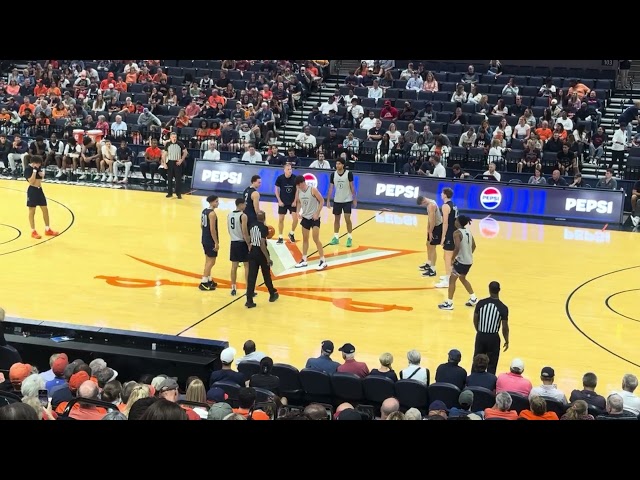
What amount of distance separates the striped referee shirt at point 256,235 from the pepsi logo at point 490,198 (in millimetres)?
9361

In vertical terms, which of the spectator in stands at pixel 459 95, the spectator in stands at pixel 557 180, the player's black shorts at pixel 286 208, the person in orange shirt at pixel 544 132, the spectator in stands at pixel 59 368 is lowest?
the spectator in stands at pixel 59 368

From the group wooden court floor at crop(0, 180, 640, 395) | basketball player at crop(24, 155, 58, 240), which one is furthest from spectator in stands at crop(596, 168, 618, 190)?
basketball player at crop(24, 155, 58, 240)

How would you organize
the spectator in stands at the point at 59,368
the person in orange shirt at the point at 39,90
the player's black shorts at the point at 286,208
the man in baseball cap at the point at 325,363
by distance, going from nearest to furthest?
1. the spectator in stands at the point at 59,368
2. the man in baseball cap at the point at 325,363
3. the player's black shorts at the point at 286,208
4. the person in orange shirt at the point at 39,90

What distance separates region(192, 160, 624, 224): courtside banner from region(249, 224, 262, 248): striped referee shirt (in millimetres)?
7991

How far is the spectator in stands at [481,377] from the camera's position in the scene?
33.4 ft

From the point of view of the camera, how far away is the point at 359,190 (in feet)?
75.4

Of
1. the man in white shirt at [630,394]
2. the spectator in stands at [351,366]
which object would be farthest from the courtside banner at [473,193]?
the man in white shirt at [630,394]

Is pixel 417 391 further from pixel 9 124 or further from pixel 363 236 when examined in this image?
pixel 9 124

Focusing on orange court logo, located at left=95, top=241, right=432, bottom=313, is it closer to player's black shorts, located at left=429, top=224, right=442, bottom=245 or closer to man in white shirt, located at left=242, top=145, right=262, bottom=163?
player's black shorts, located at left=429, top=224, right=442, bottom=245

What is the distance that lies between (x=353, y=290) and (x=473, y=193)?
7.58m

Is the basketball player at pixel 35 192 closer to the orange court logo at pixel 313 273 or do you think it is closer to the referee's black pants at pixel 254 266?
the orange court logo at pixel 313 273

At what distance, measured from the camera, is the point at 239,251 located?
1479cm
